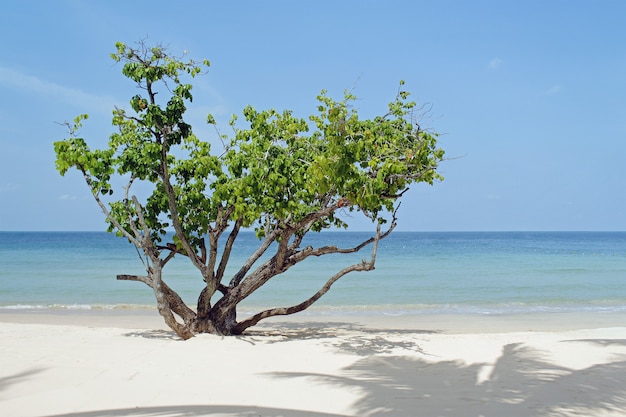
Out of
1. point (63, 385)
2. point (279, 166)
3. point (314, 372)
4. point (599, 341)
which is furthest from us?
point (599, 341)

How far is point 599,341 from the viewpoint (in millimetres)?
9953

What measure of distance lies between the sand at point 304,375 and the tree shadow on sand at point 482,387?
1 cm

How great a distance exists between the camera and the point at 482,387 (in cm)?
679

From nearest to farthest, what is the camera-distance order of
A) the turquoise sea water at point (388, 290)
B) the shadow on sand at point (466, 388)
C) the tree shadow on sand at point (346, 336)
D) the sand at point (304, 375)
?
the shadow on sand at point (466, 388), the sand at point (304, 375), the tree shadow on sand at point (346, 336), the turquoise sea water at point (388, 290)

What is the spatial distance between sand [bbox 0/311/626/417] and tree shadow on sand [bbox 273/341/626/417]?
0.01 metres

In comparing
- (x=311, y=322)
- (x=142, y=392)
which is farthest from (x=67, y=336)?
(x=311, y=322)

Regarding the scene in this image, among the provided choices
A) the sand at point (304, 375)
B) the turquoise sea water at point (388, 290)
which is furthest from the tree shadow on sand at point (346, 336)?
the turquoise sea water at point (388, 290)

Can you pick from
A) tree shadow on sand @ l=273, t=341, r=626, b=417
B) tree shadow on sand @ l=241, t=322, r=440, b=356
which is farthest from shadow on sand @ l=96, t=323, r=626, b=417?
tree shadow on sand @ l=241, t=322, r=440, b=356

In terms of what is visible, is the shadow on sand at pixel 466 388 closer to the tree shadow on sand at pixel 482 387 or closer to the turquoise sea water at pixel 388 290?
the tree shadow on sand at pixel 482 387

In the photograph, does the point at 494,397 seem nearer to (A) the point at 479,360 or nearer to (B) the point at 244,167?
(A) the point at 479,360

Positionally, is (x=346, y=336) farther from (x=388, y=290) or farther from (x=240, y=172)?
(x=388, y=290)

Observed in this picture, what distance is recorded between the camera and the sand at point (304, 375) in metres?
5.84

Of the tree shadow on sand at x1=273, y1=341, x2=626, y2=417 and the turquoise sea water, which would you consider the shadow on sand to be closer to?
the tree shadow on sand at x1=273, y1=341, x2=626, y2=417

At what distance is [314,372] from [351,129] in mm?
3504
